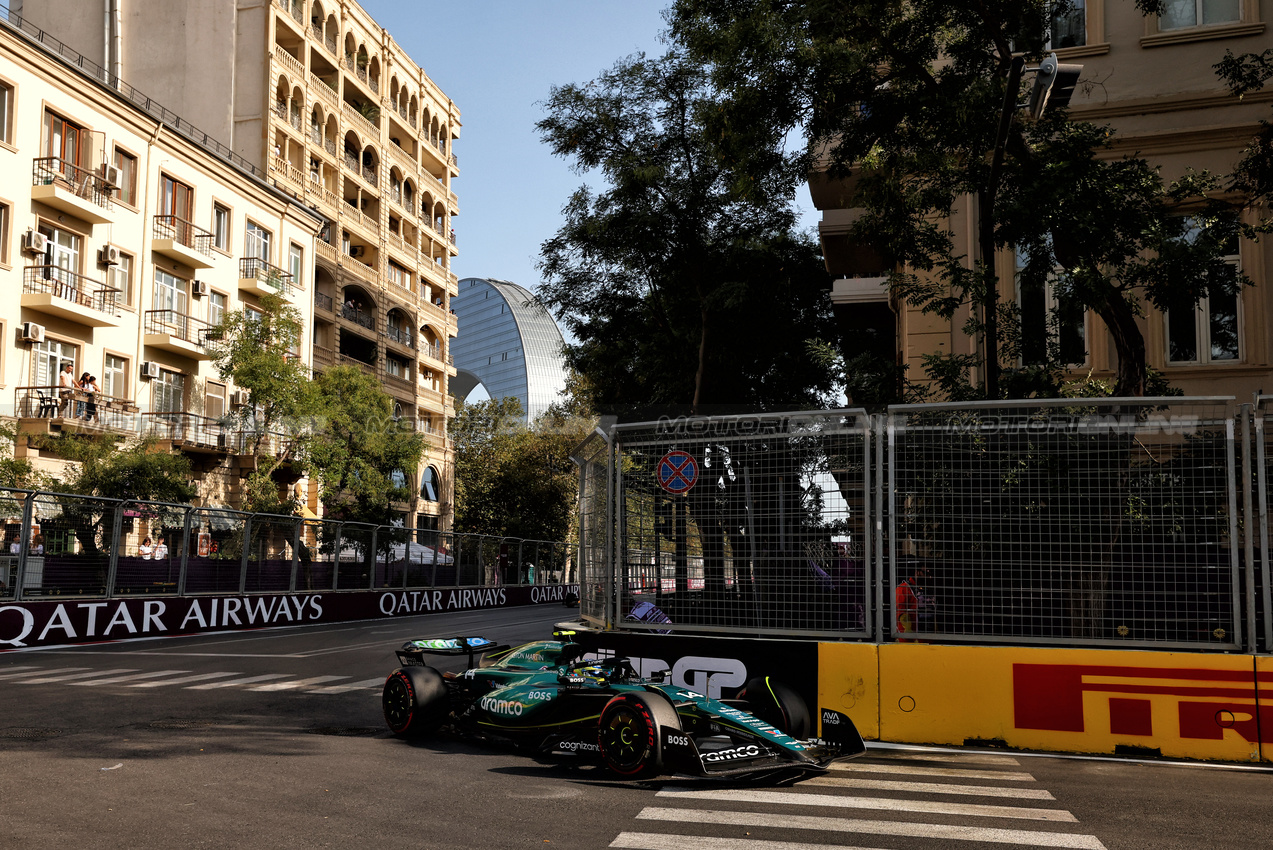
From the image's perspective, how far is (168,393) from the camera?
39.1 meters

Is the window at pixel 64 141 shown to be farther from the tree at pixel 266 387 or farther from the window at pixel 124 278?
the tree at pixel 266 387

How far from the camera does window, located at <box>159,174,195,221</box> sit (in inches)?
1526

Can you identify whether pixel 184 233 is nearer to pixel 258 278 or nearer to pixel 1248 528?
pixel 258 278

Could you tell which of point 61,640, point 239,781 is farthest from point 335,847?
point 61,640

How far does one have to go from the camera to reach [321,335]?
53.8 m

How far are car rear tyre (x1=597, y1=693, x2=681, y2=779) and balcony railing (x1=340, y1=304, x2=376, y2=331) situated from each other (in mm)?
49958

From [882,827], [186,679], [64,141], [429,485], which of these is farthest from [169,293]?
[882,827]

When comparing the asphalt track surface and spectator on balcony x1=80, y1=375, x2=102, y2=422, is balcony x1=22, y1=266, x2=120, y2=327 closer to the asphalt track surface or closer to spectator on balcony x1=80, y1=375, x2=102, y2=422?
spectator on balcony x1=80, y1=375, x2=102, y2=422

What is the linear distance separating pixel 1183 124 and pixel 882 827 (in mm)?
14154

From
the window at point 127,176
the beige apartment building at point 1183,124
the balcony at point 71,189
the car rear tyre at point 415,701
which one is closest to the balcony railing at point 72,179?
the balcony at point 71,189

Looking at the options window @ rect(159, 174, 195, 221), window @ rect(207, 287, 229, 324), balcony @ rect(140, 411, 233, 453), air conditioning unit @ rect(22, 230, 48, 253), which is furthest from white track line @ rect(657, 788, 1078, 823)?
window @ rect(207, 287, 229, 324)

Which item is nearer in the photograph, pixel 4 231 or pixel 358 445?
pixel 4 231

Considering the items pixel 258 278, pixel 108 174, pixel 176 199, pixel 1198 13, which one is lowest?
pixel 1198 13

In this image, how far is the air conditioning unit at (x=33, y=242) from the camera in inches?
1280
